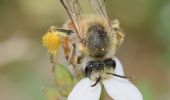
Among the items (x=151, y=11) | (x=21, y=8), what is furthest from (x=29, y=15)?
(x=151, y=11)

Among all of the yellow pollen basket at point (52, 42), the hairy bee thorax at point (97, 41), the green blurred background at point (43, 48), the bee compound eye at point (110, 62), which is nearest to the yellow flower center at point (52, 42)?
the yellow pollen basket at point (52, 42)

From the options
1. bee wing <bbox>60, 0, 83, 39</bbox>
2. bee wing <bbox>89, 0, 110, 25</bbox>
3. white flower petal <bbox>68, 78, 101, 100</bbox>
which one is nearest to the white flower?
white flower petal <bbox>68, 78, 101, 100</bbox>

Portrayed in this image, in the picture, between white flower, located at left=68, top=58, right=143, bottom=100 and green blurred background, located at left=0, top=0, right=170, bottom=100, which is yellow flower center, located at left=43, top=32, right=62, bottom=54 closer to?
white flower, located at left=68, top=58, right=143, bottom=100

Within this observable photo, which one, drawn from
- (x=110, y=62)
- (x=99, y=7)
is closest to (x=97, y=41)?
(x=110, y=62)

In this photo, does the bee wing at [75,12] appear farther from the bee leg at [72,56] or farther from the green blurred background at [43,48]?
the green blurred background at [43,48]

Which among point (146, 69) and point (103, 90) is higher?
point (146, 69)

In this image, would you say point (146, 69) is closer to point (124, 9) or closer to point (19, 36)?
point (124, 9)
